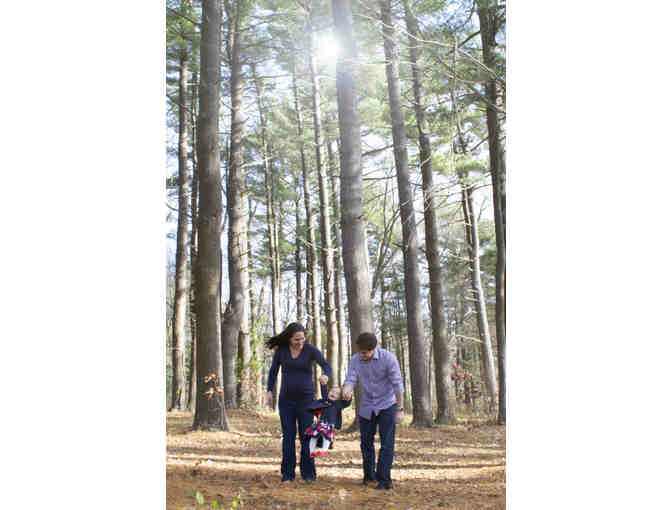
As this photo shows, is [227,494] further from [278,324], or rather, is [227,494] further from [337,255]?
[337,255]

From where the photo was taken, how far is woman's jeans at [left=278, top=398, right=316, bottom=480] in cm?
526

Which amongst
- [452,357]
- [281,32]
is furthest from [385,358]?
[281,32]

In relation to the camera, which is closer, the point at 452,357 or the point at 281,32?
the point at 281,32

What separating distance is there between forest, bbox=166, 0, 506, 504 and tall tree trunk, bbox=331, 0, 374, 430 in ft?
0.05

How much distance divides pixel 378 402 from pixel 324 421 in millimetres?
538

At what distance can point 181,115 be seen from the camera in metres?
8.06

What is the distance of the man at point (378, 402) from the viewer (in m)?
5.09

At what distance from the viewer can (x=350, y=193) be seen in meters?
6.16

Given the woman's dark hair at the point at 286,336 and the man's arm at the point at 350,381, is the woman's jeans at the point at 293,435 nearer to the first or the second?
the man's arm at the point at 350,381

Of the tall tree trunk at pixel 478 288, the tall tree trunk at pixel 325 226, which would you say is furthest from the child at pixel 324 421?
Answer: the tall tree trunk at pixel 478 288

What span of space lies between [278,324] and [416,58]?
3.23 m


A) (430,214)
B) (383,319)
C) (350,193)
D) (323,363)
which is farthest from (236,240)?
(323,363)

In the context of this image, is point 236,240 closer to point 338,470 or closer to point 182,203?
point 182,203

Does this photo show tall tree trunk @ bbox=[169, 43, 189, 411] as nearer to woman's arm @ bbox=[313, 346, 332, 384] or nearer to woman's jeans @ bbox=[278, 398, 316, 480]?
woman's jeans @ bbox=[278, 398, 316, 480]
